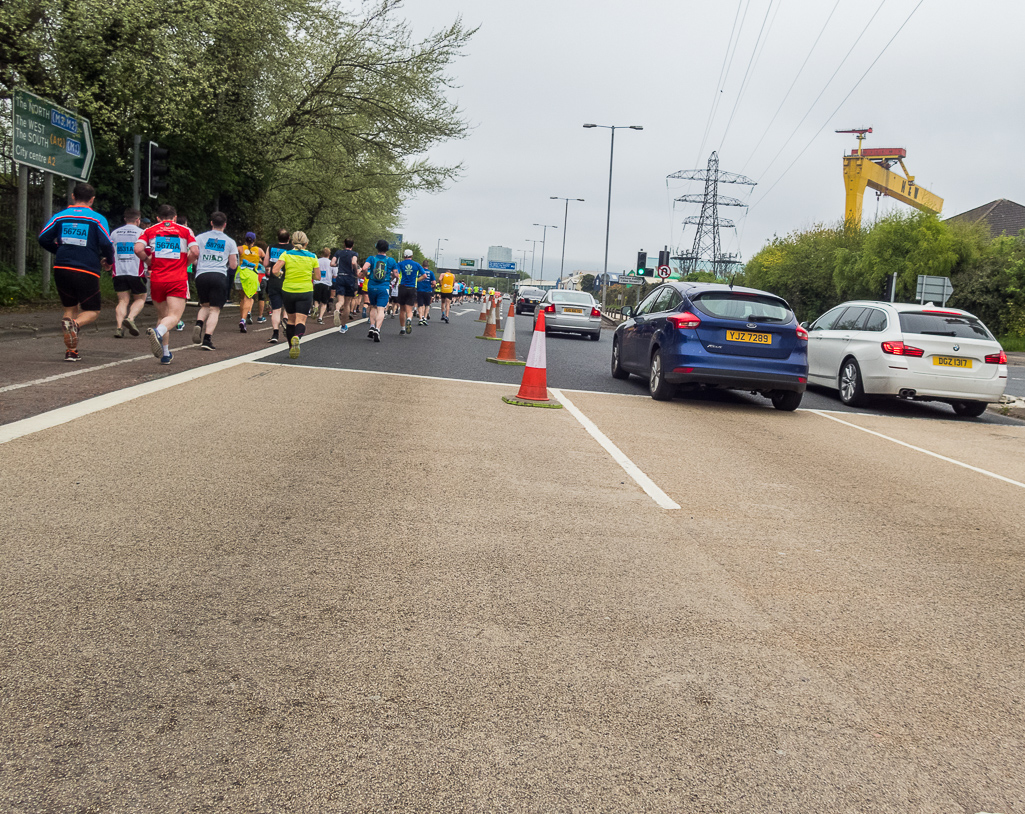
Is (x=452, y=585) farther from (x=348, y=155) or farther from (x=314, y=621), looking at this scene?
(x=348, y=155)

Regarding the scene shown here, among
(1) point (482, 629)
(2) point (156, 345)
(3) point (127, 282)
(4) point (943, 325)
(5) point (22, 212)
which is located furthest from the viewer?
(5) point (22, 212)

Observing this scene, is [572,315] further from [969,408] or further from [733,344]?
[733,344]

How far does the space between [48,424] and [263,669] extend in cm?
476

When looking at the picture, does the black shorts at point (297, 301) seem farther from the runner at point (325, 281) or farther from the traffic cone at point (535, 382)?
the runner at point (325, 281)

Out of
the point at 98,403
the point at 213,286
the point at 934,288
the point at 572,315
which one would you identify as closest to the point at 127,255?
the point at 213,286

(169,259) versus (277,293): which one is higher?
(169,259)

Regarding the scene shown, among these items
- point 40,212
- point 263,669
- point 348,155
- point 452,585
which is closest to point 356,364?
point 452,585

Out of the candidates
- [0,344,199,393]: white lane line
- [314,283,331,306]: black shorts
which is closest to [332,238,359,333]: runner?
[314,283,331,306]: black shorts

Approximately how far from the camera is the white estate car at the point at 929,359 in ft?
42.1

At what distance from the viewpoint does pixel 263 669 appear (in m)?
3.17

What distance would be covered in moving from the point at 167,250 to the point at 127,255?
10.2 feet

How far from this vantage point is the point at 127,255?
1451 cm

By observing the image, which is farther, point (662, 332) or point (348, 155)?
point (348, 155)

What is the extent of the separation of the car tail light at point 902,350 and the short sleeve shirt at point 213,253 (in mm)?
9009
